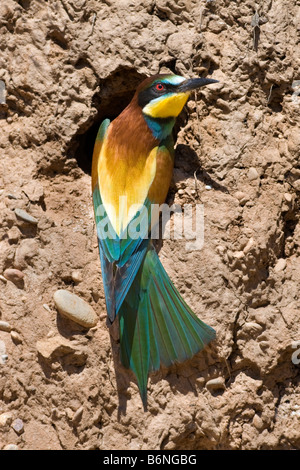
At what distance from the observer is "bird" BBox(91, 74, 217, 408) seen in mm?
2344

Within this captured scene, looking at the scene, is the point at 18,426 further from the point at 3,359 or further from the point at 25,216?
the point at 25,216

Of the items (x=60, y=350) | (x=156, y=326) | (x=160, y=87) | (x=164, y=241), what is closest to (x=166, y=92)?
(x=160, y=87)

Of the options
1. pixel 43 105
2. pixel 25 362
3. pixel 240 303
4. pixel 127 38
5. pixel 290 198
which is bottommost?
pixel 25 362

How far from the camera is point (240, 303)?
2.44 metres

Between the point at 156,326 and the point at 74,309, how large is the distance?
0.99 ft

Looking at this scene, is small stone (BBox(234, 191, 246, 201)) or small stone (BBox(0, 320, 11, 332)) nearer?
small stone (BBox(0, 320, 11, 332))

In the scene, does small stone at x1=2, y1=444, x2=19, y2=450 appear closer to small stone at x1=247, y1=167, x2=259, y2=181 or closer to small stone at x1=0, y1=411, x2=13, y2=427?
small stone at x1=0, y1=411, x2=13, y2=427

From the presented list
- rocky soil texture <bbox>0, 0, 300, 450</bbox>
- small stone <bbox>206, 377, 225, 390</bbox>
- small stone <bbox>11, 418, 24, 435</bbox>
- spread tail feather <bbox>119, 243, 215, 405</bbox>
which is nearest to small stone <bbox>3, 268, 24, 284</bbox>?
rocky soil texture <bbox>0, 0, 300, 450</bbox>

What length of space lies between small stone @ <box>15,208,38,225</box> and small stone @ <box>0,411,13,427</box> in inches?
27.0

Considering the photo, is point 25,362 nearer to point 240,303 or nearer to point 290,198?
point 240,303

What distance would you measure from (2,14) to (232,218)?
3.95ft

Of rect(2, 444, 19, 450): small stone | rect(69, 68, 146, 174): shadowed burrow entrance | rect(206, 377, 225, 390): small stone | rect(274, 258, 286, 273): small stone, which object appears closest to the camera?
rect(2, 444, 19, 450): small stone

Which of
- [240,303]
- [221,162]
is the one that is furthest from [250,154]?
[240,303]

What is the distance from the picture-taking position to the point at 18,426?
2.29 metres
